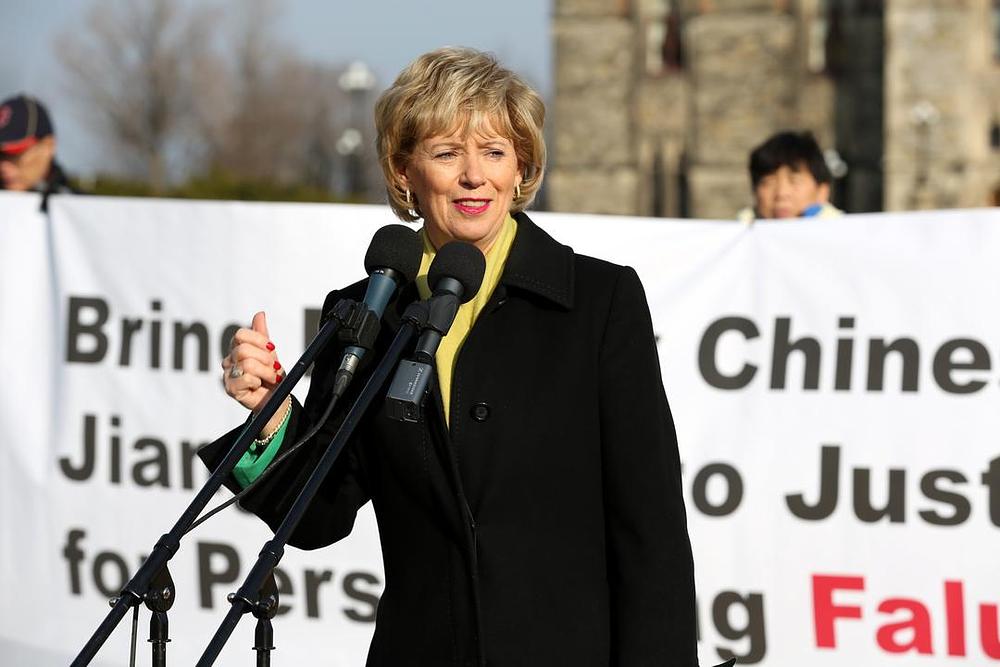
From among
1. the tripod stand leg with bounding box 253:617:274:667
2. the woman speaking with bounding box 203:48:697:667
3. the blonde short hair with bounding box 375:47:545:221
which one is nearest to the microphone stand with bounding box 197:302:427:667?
the tripod stand leg with bounding box 253:617:274:667

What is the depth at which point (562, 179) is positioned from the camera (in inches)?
1836

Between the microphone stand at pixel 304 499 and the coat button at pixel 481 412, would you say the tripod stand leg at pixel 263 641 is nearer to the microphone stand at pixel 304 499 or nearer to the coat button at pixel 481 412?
the microphone stand at pixel 304 499

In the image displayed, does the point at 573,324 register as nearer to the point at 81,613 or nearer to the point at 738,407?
the point at 738,407

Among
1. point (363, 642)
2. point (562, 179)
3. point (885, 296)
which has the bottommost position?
point (363, 642)

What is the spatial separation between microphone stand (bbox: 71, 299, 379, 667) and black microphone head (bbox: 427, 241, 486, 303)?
14 cm

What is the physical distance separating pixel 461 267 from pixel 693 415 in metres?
3.26

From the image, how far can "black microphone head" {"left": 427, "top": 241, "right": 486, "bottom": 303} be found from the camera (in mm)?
3082

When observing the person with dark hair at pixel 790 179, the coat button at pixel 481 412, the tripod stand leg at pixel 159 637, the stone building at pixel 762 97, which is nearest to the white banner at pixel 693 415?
the person with dark hair at pixel 790 179

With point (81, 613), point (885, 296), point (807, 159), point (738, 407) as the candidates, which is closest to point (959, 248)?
point (885, 296)

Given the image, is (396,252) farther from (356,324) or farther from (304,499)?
(304,499)

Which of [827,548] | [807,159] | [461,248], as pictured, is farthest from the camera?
[807,159]

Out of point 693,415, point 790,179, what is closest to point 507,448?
point 693,415

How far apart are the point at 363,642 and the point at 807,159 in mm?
2819

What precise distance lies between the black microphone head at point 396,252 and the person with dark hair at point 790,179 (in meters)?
4.44
